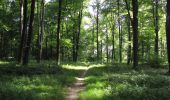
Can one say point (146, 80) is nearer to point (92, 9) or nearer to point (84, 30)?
point (92, 9)

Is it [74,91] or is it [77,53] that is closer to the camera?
[74,91]

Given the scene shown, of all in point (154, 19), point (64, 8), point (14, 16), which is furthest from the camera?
point (14, 16)

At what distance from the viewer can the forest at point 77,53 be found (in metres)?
13.1

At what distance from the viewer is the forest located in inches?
514

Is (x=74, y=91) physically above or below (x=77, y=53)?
below

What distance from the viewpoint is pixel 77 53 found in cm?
5544

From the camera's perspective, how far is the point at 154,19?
46719 millimetres

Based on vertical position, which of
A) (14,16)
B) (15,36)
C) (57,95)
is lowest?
(57,95)

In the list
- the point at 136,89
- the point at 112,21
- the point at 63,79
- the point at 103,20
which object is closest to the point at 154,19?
the point at 112,21

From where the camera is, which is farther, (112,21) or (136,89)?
(112,21)

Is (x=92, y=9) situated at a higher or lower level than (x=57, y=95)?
higher

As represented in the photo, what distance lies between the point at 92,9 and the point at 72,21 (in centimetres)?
862

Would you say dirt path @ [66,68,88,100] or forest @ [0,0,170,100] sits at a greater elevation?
forest @ [0,0,170,100]

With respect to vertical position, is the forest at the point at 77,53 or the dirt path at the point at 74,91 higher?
the forest at the point at 77,53
